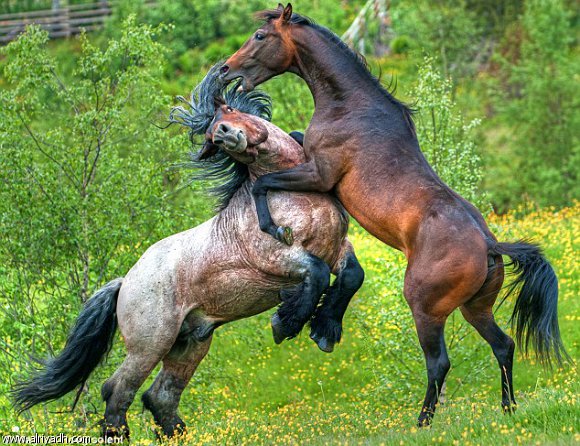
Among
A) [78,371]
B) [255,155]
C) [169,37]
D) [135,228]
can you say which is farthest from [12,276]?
[169,37]

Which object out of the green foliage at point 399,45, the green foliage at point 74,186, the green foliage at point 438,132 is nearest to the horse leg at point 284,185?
the green foliage at point 74,186

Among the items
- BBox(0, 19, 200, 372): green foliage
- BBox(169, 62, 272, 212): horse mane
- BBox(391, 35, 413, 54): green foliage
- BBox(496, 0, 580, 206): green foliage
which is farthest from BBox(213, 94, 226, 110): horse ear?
BBox(391, 35, 413, 54): green foliage

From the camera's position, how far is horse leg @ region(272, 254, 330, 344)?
8.00m

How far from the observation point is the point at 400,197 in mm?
7656

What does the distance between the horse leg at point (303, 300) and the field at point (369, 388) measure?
95 cm

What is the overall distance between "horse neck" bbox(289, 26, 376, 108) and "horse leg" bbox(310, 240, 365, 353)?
4.94ft

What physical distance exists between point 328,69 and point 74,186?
603 centimetres

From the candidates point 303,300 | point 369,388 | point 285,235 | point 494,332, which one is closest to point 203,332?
point 303,300

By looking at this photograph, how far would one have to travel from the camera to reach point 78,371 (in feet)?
31.9

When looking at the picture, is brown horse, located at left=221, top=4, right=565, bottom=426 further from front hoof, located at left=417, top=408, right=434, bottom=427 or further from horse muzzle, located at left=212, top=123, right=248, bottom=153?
horse muzzle, located at left=212, top=123, right=248, bottom=153

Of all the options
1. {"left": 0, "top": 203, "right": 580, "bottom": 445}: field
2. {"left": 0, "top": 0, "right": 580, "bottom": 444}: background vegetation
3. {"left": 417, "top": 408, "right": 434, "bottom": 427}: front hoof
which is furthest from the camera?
{"left": 0, "top": 0, "right": 580, "bottom": 444}: background vegetation

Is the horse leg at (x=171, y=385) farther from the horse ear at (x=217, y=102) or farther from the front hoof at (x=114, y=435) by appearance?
the horse ear at (x=217, y=102)

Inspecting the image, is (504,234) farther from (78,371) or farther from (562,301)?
(78,371)

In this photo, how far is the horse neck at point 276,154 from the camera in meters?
8.37
